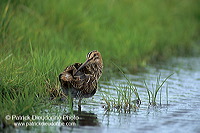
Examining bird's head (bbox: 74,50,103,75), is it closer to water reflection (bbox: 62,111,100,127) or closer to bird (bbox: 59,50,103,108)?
bird (bbox: 59,50,103,108)

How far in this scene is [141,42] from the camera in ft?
36.7

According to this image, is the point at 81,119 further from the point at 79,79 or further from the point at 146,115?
the point at 146,115

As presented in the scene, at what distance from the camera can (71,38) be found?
10500 millimetres

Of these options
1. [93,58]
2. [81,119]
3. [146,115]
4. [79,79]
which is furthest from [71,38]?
[81,119]

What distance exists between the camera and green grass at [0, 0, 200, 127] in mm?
6941

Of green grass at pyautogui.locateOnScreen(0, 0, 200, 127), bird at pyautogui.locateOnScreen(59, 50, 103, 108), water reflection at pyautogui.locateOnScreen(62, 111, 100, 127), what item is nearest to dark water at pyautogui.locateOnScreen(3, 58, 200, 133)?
water reflection at pyautogui.locateOnScreen(62, 111, 100, 127)

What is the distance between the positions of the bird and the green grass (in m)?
0.52

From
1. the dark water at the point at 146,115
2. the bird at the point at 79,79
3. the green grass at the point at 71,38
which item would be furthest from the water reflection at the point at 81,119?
the green grass at the point at 71,38

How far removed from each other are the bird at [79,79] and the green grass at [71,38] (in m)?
0.52

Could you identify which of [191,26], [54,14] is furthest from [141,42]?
[191,26]

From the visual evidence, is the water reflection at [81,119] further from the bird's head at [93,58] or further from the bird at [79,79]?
the bird's head at [93,58]

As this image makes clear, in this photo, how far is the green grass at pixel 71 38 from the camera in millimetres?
6941

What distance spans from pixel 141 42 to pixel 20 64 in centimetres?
451

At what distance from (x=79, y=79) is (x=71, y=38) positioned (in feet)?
13.5
